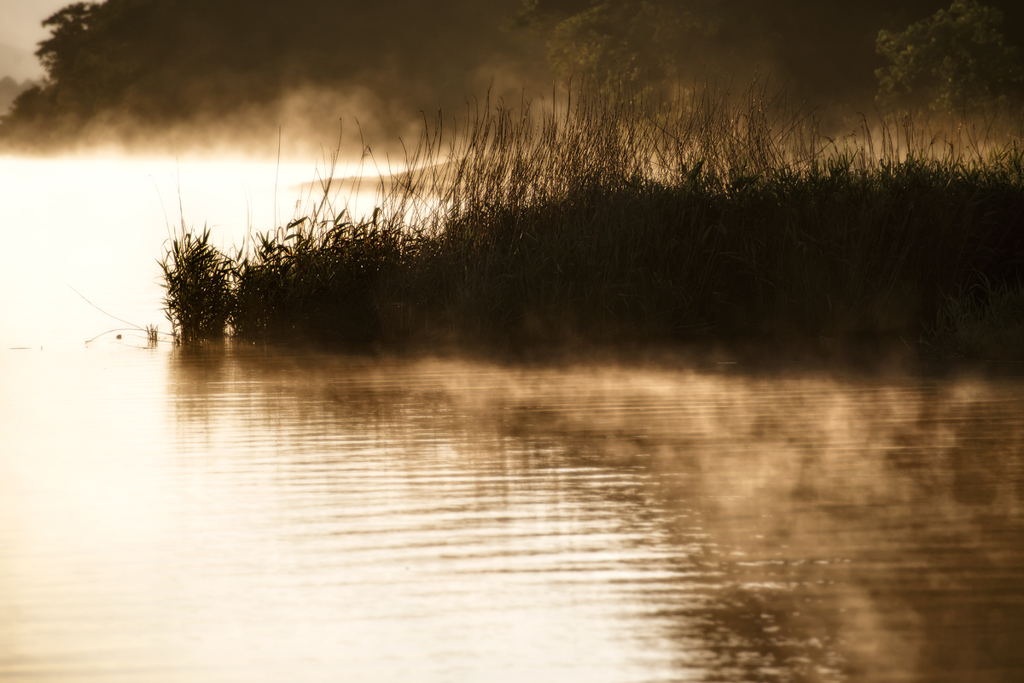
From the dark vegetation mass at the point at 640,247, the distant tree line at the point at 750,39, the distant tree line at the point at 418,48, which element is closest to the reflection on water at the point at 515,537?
the dark vegetation mass at the point at 640,247

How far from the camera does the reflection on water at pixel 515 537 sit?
2.35 m

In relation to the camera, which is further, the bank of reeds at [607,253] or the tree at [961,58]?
the tree at [961,58]

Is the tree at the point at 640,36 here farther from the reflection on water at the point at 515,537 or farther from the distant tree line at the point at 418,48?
the reflection on water at the point at 515,537

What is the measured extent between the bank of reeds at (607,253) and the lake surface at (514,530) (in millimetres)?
1448

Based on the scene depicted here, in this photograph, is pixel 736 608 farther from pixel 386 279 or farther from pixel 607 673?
pixel 386 279

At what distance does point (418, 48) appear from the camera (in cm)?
4812

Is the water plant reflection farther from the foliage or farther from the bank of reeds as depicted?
the foliage

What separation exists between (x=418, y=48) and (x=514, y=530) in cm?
4675

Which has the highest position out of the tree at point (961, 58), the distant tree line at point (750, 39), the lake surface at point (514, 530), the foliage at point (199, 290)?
the distant tree line at point (750, 39)

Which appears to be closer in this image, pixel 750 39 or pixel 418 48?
pixel 750 39

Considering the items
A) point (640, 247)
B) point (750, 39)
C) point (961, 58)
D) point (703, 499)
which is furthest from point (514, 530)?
point (750, 39)

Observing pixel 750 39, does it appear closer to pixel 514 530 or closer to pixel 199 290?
pixel 199 290

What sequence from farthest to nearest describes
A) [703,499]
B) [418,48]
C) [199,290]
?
[418,48] < [199,290] < [703,499]

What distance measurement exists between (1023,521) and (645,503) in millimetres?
1021
